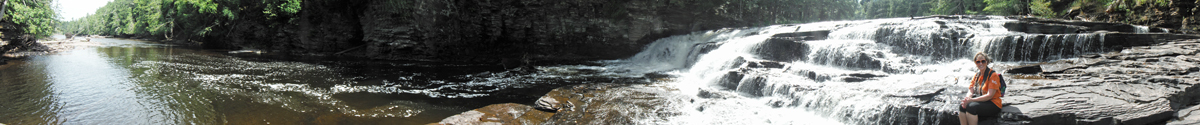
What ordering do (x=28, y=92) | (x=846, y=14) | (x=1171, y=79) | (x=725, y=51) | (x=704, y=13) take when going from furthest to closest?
1. (x=846, y=14)
2. (x=704, y=13)
3. (x=725, y=51)
4. (x=28, y=92)
5. (x=1171, y=79)

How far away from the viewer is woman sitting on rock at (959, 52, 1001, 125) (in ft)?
16.4

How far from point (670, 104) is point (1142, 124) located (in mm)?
5555

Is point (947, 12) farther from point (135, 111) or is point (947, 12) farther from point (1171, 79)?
point (135, 111)

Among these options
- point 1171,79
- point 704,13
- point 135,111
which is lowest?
point 135,111

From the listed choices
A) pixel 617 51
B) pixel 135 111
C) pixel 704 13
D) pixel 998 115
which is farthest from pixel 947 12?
pixel 135 111

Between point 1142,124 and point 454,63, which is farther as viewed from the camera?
point 454,63

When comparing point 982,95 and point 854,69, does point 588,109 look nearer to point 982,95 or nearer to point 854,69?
point 982,95

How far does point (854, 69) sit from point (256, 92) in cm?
1234

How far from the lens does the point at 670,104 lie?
8852 millimetres

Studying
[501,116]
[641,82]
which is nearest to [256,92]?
[501,116]

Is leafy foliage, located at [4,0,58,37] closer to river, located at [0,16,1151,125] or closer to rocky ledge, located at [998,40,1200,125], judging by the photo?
river, located at [0,16,1151,125]

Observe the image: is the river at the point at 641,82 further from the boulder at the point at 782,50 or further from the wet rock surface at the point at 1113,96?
the wet rock surface at the point at 1113,96

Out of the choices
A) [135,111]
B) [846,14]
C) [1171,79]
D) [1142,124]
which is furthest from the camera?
[846,14]

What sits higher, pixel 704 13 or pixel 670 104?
pixel 704 13
